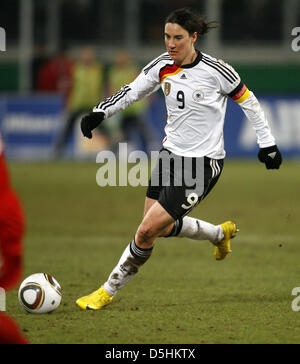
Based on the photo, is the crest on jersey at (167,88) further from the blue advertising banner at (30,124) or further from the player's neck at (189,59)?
the blue advertising banner at (30,124)

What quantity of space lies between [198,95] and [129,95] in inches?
22.8

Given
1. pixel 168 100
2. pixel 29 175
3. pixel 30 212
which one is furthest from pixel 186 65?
pixel 29 175

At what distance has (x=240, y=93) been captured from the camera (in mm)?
6301

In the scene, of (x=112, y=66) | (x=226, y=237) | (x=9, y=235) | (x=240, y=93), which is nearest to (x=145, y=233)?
(x=226, y=237)

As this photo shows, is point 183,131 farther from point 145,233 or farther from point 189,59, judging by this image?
point 145,233

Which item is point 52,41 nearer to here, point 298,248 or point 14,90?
point 14,90

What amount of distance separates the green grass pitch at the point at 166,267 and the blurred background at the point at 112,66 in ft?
10.7

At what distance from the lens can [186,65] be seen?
621 centimetres

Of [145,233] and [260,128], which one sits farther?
[260,128]

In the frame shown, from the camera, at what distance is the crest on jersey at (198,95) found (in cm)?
620

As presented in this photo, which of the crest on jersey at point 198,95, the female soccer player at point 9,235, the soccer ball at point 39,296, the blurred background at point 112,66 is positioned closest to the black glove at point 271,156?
the crest on jersey at point 198,95

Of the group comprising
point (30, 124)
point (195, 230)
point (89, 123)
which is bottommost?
point (195, 230)
